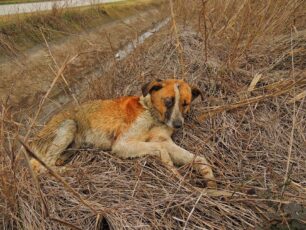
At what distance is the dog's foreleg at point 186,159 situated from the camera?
3807mm

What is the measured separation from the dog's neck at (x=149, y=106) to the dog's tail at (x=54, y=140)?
940 millimetres

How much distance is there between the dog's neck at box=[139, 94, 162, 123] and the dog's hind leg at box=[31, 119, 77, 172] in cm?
95

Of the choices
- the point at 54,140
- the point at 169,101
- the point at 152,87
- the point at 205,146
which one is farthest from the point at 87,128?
the point at 205,146

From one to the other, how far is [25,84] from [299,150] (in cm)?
632

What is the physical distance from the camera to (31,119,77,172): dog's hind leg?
418cm

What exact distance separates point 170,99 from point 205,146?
0.76 meters

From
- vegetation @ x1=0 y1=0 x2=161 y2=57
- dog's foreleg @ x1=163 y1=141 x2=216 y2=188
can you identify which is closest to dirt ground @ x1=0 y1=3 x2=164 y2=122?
vegetation @ x1=0 y1=0 x2=161 y2=57

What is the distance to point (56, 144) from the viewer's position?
4.18 m

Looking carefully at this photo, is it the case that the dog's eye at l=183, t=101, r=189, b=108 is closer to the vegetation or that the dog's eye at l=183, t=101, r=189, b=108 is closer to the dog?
the dog

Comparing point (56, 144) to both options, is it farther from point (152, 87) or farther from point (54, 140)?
point (152, 87)

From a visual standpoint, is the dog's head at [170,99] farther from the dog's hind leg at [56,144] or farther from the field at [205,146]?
the dog's hind leg at [56,144]

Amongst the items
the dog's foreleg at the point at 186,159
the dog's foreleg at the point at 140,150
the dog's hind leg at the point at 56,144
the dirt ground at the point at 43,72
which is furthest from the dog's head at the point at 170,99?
the dirt ground at the point at 43,72

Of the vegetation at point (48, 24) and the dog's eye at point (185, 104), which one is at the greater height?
the dog's eye at point (185, 104)

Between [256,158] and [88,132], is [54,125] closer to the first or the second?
[88,132]
